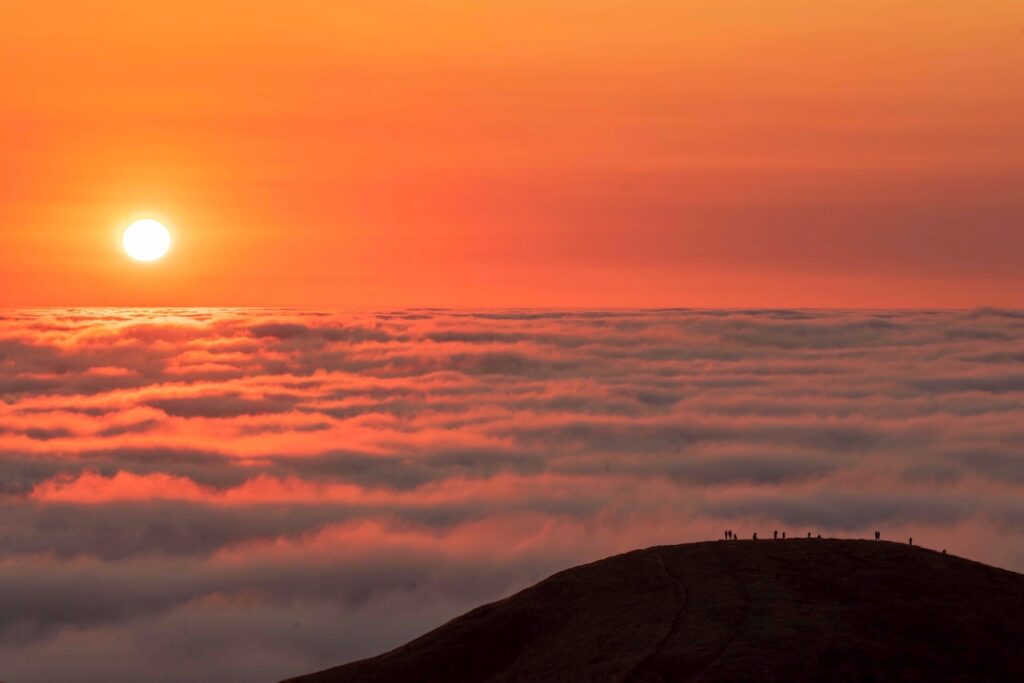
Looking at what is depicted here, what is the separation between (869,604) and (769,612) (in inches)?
164

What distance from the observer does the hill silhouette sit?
1635 inches

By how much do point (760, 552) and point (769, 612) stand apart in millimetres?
8048

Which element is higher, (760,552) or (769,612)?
(760,552)

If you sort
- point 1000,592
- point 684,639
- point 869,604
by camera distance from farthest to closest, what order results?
point 1000,592 → point 869,604 → point 684,639

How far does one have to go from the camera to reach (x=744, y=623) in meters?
44.2

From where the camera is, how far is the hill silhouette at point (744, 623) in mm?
41531

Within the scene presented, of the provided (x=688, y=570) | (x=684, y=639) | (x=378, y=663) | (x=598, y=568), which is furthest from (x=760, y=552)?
(x=378, y=663)

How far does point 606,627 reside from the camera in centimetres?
4738

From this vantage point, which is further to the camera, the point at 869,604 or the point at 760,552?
the point at 760,552

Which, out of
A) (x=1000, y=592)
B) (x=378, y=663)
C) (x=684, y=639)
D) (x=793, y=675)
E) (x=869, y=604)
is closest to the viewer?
(x=793, y=675)

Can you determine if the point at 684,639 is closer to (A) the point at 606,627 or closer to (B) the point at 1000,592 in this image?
(A) the point at 606,627

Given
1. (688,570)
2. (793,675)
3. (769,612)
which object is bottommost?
(793,675)

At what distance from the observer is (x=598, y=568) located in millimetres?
55125

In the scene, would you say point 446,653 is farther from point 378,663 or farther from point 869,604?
point 869,604
